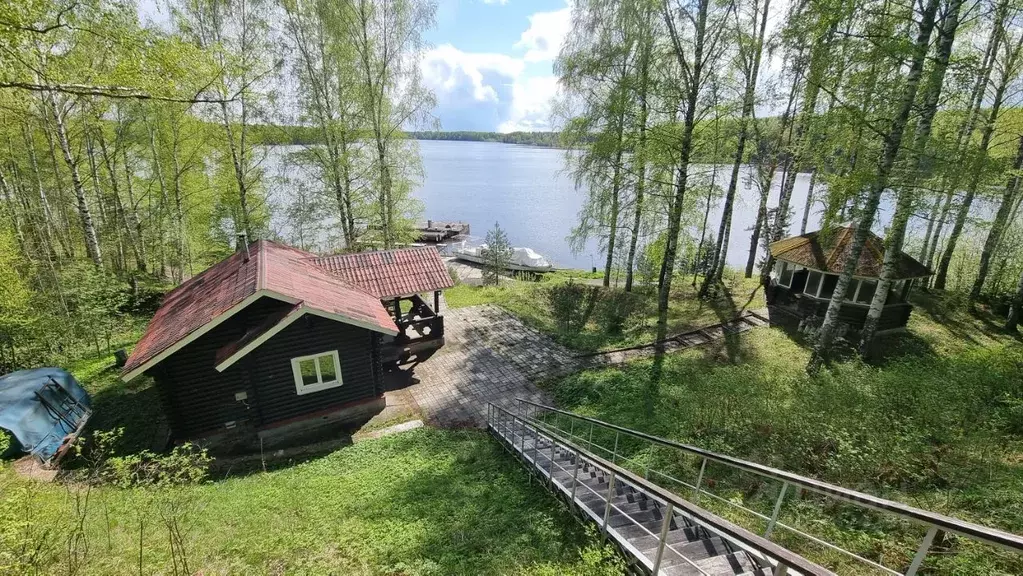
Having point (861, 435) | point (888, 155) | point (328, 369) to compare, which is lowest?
point (328, 369)

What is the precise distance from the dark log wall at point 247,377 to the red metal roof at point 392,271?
2.96 meters

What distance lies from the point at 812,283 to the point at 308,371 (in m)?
17.8

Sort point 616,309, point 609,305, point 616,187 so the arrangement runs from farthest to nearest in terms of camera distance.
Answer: point 609,305 → point 616,309 → point 616,187

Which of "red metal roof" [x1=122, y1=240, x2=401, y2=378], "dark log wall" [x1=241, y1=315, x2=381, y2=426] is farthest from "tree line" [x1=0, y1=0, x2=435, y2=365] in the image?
"dark log wall" [x1=241, y1=315, x2=381, y2=426]

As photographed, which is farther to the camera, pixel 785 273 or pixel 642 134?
pixel 785 273

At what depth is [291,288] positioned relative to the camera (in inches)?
396

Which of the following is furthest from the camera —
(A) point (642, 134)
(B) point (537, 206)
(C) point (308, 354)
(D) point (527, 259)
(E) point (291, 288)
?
(B) point (537, 206)

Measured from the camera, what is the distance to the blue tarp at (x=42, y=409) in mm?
8328

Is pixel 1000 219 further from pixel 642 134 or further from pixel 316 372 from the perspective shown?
pixel 316 372

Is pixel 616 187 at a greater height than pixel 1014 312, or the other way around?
pixel 616 187

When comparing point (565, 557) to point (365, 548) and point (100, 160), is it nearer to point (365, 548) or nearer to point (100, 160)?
point (365, 548)

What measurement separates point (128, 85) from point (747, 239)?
4320cm

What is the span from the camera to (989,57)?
13906 mm

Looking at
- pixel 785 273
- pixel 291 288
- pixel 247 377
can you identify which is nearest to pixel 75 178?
pixel 291 288
